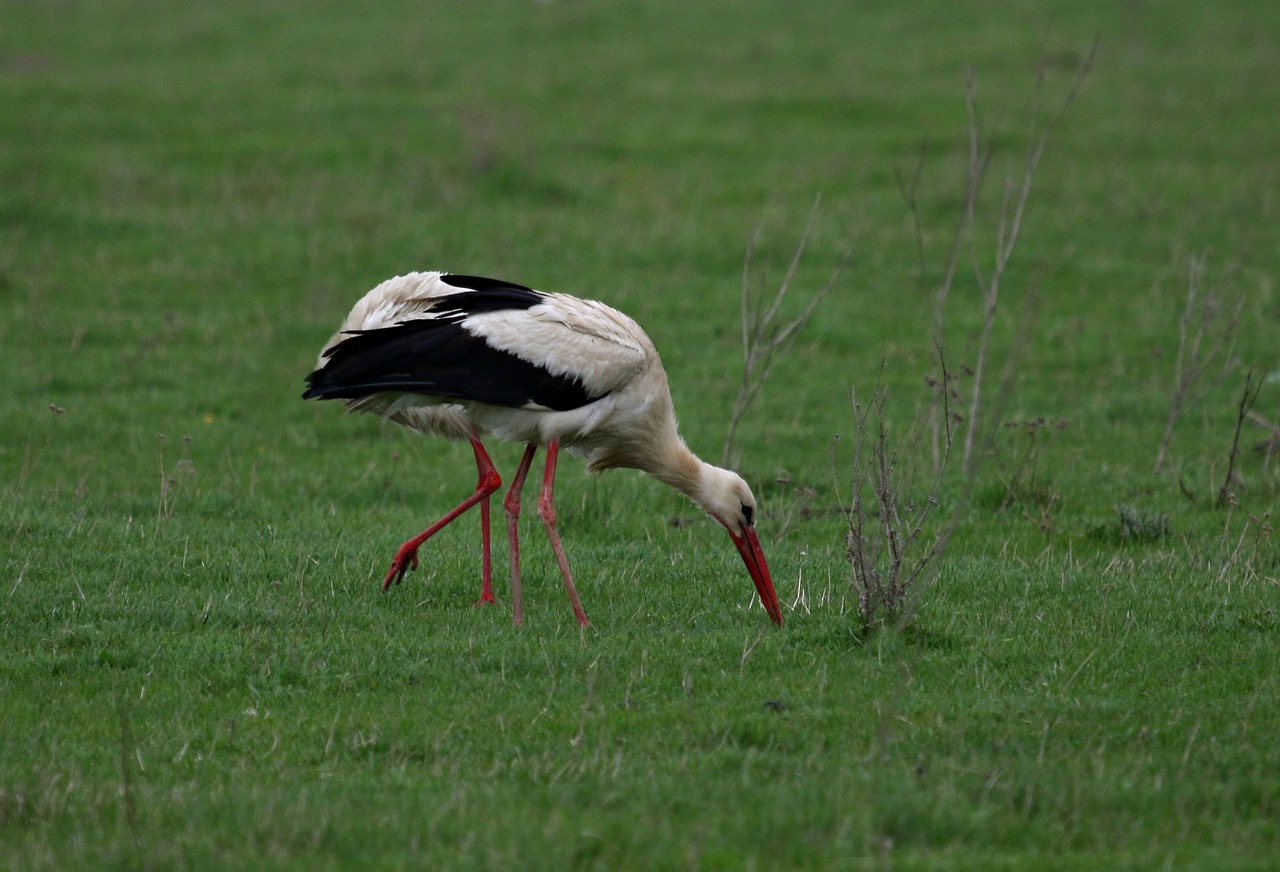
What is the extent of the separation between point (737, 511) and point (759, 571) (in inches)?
17.5

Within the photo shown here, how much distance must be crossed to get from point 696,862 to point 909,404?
785cm

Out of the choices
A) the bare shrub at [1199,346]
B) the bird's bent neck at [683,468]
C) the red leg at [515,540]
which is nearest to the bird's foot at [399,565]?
the red leg at [515,540]

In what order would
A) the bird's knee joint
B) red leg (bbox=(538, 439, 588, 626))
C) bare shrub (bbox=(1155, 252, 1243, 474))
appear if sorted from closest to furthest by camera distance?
red leg (bbox=(538, 439, 588, 626)), the bird's knee joint, bare shrub (bbox=(1155, 252, 1243, 474))

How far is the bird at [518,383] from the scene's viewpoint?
6.97m

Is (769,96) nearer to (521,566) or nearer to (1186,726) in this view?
(521,566)

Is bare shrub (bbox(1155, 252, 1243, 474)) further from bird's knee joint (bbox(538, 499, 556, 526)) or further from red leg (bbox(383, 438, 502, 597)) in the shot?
red leg (bbox(383, 438, 502, 597))

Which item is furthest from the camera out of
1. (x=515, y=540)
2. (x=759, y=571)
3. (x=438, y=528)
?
(x=438, y=528)

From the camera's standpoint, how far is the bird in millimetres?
6973

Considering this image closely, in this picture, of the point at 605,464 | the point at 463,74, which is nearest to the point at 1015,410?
the point at 605,464

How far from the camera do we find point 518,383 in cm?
708

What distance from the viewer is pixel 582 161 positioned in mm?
18734

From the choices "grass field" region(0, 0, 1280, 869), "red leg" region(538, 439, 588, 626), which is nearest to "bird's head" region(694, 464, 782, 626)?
"grass field" region(0, 0, 1280, 869)

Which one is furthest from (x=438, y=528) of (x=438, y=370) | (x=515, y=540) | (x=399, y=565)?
(x=438, y=370)

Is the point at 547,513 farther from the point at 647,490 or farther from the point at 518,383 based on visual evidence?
the point at 647,490
